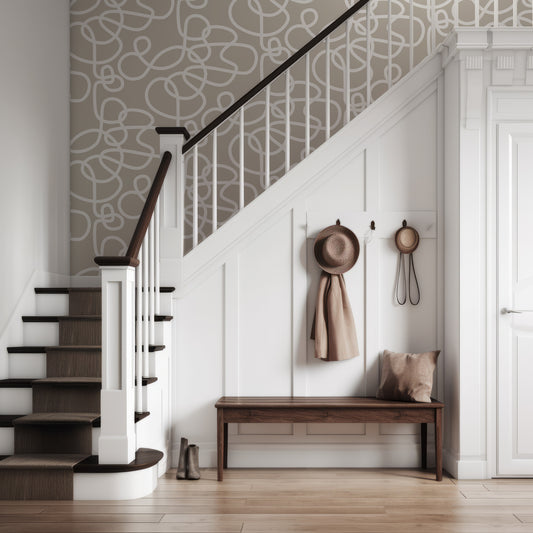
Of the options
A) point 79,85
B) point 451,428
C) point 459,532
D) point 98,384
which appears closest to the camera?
point 459,532

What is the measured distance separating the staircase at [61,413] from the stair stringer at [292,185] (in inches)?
9.4

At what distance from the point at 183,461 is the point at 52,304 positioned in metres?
1.44

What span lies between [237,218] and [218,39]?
75.3 inches

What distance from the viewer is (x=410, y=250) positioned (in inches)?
176

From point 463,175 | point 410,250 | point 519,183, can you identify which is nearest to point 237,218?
point 410,250

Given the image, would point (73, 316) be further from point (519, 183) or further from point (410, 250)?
point (519, 183)

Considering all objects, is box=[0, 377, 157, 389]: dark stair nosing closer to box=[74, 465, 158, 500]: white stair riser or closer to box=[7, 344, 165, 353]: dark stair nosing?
box=[7, 344, 165, 353]: dark stair nosing

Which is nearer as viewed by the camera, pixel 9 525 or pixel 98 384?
pixel 9 525

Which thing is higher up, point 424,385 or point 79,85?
point 79,85

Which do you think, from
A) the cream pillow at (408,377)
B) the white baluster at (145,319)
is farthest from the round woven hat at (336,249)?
the white baluster at (145,319)

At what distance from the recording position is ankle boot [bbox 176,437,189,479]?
412 centimetres

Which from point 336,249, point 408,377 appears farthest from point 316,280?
point 408,377

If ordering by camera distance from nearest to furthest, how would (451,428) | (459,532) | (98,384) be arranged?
(459,532), (98,384), (451,428)

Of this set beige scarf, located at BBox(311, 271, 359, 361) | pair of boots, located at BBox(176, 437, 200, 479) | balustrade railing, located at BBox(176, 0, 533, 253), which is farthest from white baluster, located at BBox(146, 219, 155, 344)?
balustrade railing, located at BBox(176, 0, 533, 253)
